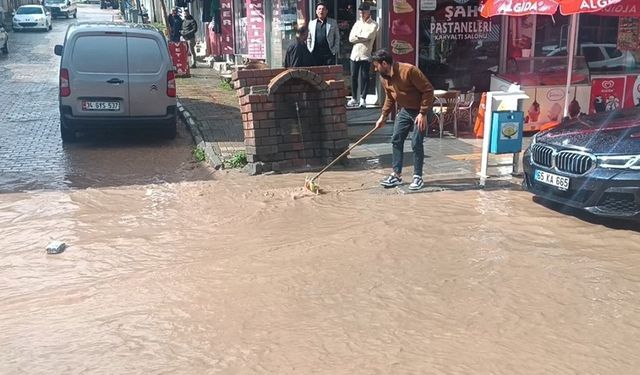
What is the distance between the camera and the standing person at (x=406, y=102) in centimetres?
746

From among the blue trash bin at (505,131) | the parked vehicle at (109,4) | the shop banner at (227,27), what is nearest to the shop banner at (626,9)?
the blue trash bin at (505,131)

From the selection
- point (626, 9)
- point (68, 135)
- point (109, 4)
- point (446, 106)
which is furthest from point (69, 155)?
point (109, 4)

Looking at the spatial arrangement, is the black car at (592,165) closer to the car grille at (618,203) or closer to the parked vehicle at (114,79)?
the car grille at (618,203)

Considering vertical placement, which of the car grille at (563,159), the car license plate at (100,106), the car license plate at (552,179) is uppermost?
the car license plate at (100,106)

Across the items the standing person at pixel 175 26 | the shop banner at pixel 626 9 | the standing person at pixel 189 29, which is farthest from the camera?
the standing person at pixel 175 26

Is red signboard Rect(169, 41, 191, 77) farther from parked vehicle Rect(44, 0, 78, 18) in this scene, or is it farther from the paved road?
parked vehicle Rect(44, 0, 78, 18)

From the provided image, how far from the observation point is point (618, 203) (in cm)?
617

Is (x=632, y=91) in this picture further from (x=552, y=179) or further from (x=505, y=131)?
(x=552, y=179)

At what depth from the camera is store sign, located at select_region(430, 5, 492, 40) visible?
11414mm

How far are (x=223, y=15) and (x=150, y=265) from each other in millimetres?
16029

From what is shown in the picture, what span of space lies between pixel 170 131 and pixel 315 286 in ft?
20.9

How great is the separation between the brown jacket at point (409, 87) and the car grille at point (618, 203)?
2207mm

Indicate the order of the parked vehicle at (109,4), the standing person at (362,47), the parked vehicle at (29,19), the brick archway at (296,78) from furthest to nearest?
the parked vehicle at (109,4) < the parked vehicle at (29,19) < the standing person at (362,47) < the brick archway at (296,78)

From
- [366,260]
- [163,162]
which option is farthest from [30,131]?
[366,260]
